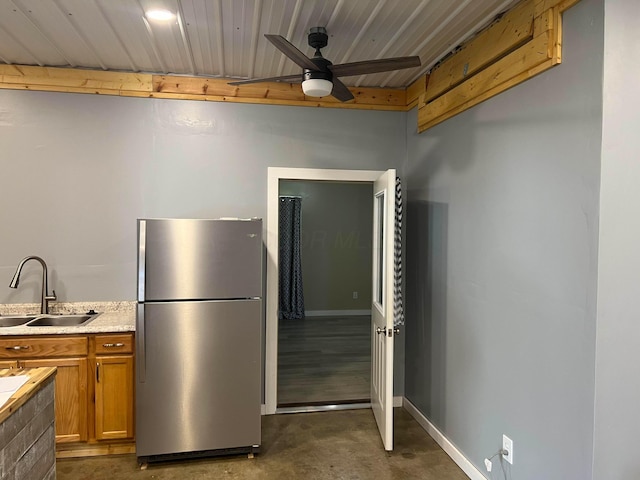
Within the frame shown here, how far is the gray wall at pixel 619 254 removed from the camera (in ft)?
5.44

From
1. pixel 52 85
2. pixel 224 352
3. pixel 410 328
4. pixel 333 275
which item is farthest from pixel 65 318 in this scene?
pixel 333 275

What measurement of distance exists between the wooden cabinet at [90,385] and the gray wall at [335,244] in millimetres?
4576

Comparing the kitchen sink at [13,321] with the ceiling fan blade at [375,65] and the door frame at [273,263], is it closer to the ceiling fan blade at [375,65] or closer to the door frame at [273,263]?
the door frame at [273,263]

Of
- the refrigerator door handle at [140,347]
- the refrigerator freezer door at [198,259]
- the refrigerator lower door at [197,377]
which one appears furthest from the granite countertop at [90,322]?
the refrigerator freezer door at [198,259]

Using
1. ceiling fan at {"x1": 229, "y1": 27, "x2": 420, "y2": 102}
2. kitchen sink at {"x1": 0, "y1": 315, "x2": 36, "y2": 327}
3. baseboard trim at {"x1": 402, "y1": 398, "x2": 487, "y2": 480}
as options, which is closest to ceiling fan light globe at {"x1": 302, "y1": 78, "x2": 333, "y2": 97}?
ceiling fan at {"x1": 229, "y1": 27, "x2": 420, "y2": 102}

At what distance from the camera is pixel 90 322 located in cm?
293

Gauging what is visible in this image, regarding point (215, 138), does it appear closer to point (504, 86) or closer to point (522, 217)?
point (504, 86)

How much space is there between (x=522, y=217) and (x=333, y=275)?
5.34 m

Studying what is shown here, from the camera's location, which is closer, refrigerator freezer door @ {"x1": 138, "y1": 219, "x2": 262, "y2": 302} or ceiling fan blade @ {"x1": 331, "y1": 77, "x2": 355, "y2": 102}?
ceiling fan blade @ {"x1": 331, "y1": 77, "x2": 355, "y2": 102}

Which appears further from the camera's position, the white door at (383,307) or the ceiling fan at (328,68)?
the white door at (383,307)

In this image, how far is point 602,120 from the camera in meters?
1.66

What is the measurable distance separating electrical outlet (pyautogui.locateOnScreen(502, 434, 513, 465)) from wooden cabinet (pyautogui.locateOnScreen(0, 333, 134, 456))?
2261 mm

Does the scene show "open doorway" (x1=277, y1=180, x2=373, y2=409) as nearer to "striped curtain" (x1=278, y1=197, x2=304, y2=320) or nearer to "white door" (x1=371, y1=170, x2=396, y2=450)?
"striped curtain" (x1=278, y1=197, x2=304, y2=320)

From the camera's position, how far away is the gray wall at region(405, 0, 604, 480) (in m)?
1.74
